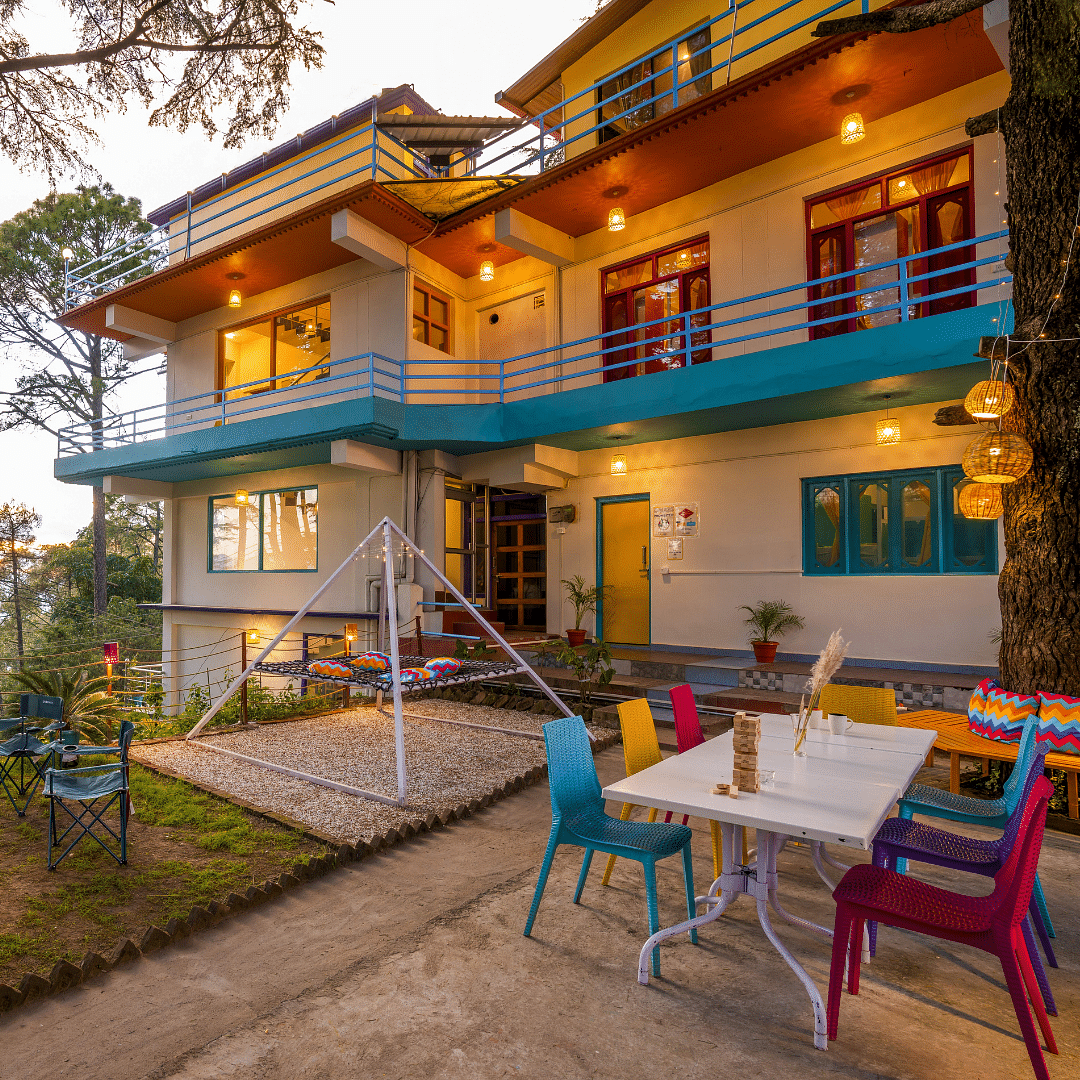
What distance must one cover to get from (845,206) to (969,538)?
4.30 metres

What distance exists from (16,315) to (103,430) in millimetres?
7561

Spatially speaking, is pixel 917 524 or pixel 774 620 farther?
pixel 774 620

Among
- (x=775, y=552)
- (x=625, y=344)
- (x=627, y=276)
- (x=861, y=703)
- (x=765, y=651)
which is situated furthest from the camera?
(x=627, y=276)

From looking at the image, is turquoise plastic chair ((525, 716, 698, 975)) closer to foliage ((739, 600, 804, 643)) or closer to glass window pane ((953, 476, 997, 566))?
foliage ((739, 600, 804, 643))

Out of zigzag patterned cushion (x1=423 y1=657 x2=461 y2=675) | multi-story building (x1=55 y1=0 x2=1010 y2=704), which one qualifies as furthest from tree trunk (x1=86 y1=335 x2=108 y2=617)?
zigzag patterned cushion (x1=423 y1=657 x2=461 y2=675)

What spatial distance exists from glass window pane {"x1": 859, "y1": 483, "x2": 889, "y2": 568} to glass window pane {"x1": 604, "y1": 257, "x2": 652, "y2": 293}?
4.42 m

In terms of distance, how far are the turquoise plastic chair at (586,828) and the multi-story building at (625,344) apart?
5689 mm

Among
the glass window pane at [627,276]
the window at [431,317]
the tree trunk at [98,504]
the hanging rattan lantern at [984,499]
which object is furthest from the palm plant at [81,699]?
the tree trunk at [98,504]

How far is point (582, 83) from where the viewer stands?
11.8 metres

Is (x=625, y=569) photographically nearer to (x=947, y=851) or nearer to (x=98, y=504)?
(x=947, y=851)

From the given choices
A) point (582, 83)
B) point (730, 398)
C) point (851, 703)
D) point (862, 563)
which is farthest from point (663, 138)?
point (851, 703)

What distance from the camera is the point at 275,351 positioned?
12938 millimetres

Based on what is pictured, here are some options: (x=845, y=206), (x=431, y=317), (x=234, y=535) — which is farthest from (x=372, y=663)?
(x=234, y=535)

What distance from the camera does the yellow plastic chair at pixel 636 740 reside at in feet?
12.9
